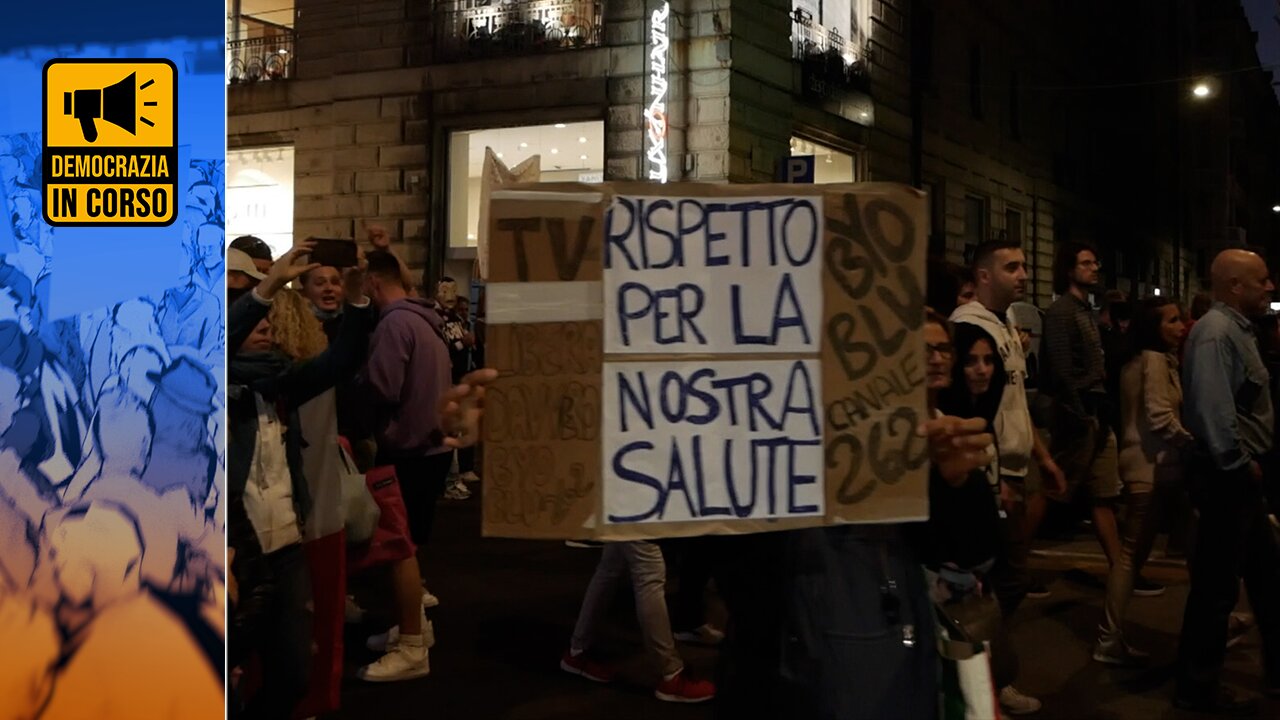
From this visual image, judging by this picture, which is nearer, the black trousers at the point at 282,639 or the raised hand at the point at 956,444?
the raised hand at the point at 956,444

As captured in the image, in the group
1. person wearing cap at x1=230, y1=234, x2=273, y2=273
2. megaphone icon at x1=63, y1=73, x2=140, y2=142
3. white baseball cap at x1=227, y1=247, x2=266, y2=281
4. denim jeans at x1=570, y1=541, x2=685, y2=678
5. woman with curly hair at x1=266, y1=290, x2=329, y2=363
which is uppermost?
megaphone icon at x1=63, y1=73, x2=140, y2=142

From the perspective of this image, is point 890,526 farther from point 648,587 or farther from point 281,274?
point 648,587

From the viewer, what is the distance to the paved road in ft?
18.0

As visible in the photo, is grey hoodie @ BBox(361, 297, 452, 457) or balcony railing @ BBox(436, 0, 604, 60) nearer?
grey hoodie @ BBox(361, 297, 452, 457)

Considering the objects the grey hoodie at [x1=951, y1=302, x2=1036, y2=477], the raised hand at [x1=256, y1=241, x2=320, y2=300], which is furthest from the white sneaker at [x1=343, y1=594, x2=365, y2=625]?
the raised hand at [x1=256, y1=241, x2=320, y2=300]

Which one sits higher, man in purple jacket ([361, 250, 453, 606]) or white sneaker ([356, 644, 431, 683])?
man in purple jacket ([361, 250, 453, 606])

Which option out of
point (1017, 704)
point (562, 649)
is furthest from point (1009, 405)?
point (562, 649)

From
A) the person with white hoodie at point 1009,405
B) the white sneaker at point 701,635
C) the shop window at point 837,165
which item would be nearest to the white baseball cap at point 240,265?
the person with white hoodie at point 1009,405

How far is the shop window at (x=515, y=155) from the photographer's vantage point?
17.3 metres

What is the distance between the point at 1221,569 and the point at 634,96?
40.3ft

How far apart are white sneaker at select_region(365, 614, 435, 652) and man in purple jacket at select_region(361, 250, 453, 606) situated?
429 mm

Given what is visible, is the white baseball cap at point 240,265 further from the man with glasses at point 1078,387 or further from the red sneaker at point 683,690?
the man with glasses at point 1078,387

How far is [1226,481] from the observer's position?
17.6 ft

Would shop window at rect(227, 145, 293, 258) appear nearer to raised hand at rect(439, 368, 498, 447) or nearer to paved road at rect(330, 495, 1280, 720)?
paved road at rect(330, 495, 1280, 720)
